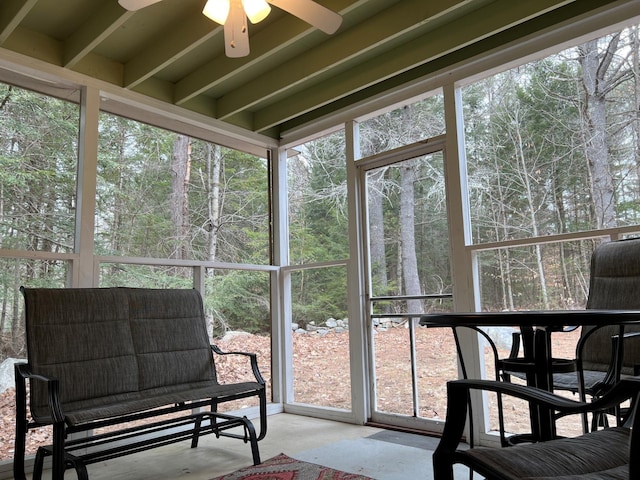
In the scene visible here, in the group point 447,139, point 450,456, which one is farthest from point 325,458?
point 447,139

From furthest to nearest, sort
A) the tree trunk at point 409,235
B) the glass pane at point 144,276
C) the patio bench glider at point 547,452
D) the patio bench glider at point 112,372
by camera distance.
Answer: the tree trunk at point 409,235 < the glass pane at point 144,276 < the patio bench glider at point 112,372 < the patio bench glider at point 547,452

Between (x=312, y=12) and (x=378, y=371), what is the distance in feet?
9.04

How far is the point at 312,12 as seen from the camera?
2215 mm

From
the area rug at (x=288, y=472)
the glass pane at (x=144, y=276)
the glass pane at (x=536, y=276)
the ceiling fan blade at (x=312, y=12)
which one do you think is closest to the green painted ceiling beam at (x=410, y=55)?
the ceiling fan blade at (x=312, y=12)

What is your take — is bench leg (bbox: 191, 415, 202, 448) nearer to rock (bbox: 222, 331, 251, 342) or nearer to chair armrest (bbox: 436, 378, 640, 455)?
rock (bbox: 222, 331, 251, 342)

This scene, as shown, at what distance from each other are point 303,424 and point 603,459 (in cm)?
302

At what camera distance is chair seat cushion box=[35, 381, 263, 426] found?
2219 millimetres

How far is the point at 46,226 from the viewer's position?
3.12m

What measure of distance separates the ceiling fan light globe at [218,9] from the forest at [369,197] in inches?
68.1

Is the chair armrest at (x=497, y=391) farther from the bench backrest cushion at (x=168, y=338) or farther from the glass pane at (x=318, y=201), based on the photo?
the glass pane at (x=318, y=201)

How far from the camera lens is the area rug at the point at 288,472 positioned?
2.52m

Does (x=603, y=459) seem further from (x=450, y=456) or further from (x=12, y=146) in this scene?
(x=12, y=146)

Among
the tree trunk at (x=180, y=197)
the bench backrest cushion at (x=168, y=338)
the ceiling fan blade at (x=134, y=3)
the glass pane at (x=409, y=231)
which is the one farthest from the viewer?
the tree trunk at (x=180, y=197)

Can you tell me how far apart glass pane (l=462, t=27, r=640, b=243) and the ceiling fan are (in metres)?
1.52
